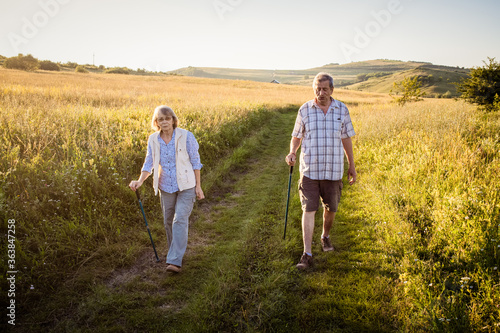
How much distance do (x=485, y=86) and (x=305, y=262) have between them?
46.5ft

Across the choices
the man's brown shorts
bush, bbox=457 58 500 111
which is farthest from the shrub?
the man's brown shorts

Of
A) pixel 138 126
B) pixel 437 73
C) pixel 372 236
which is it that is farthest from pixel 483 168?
pixel 437 73

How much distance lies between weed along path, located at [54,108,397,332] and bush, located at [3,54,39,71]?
59.8 m

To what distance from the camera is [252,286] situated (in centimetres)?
371

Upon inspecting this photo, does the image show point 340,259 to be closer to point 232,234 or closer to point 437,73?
point 232,234

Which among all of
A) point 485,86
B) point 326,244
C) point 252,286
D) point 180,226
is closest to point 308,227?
point 326,244

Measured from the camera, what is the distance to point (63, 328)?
3143 millimetres

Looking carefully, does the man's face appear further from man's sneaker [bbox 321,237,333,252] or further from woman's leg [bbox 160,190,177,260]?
woman's leg [bbox 160,190,177,260]

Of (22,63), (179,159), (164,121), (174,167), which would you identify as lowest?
(174,167)

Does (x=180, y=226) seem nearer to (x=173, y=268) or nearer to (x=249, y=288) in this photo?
(x=173, y=268)

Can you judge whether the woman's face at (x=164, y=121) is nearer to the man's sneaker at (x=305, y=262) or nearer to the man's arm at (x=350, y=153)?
the man's arm at (x=350, y=153)

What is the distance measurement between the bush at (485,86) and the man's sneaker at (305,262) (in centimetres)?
1337

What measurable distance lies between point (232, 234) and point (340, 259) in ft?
6.63

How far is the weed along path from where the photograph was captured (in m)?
3.20
